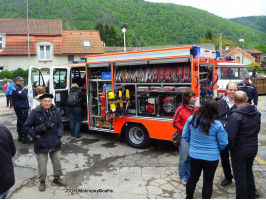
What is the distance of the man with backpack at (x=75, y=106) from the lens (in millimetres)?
7082

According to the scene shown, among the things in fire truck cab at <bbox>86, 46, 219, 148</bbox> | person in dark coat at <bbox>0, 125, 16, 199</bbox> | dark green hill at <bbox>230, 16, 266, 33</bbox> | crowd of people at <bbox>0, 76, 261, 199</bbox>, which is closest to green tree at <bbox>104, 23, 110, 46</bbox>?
fire truck cab at <bbox>86, 46, 219, 148</bbox>

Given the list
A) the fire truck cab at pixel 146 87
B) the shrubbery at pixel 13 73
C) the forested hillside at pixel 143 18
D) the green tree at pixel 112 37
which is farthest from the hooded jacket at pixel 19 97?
the forested hillside at pixel 143 18

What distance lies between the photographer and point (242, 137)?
329 centimetres

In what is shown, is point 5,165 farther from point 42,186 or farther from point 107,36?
point 107,36

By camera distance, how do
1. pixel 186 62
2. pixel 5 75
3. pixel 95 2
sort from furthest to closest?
pixel 95 2 < pixel 5 75 < pixel 186 62

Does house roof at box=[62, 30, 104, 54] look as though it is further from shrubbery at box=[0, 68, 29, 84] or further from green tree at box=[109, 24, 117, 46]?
green tree at box=[109, 24, 117, 46]

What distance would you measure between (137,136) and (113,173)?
1.74 meters

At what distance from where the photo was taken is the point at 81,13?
79.7 metres

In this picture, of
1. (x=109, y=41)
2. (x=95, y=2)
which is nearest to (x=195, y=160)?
(x=109, y=41)

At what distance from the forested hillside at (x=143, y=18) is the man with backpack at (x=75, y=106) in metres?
61.8

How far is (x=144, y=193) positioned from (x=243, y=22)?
115 meters

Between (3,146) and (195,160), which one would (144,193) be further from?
(3,146)

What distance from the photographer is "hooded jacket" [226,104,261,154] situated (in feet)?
10.6

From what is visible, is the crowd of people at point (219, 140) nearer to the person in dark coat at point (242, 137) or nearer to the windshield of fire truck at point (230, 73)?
the person in dark coat at point (242, 137)
